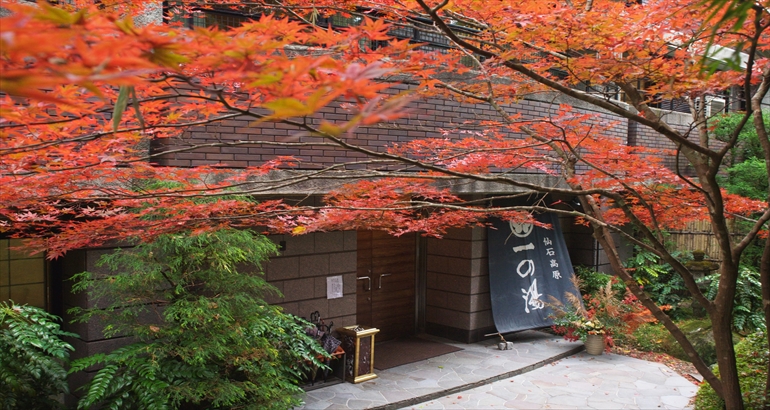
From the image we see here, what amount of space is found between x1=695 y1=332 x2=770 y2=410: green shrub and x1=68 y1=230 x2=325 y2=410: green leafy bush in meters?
4.59

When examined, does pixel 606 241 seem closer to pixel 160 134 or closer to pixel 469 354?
pixel 160 134

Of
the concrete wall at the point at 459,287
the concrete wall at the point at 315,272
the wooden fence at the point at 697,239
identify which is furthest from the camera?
the wooden fence at the point at 697,239

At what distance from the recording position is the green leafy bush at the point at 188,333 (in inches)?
244

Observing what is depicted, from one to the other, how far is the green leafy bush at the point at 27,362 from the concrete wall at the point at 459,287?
7.35 meters

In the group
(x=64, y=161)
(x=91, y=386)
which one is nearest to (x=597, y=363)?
(x=91, y=386)

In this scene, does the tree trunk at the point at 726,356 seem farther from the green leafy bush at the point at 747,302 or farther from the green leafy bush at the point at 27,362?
the green leafy bush at the point at 747,302

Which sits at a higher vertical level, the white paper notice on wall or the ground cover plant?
the ground cover plant

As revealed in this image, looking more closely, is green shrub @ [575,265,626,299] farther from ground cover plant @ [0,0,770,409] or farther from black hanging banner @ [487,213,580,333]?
ground cover plant @ [0,0,770,409]

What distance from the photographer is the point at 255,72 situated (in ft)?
6.84

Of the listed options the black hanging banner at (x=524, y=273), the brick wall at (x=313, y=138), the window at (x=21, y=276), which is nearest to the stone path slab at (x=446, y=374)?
the black hanging banner at (x=524, y=273)

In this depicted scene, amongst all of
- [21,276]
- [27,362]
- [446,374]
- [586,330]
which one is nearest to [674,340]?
[586,330]

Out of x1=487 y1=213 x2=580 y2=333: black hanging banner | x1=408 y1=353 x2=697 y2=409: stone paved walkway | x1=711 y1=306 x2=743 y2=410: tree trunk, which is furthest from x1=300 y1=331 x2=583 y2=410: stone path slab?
x1=711 y1=306 x2=743 y2=410: tree trunk

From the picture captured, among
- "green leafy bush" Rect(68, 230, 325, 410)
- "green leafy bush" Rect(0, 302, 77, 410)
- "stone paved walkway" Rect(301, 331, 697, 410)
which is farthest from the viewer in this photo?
"stone paved walkway" Rect(301, 331, 697, 410)

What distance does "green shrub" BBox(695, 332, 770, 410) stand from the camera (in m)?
5.82
